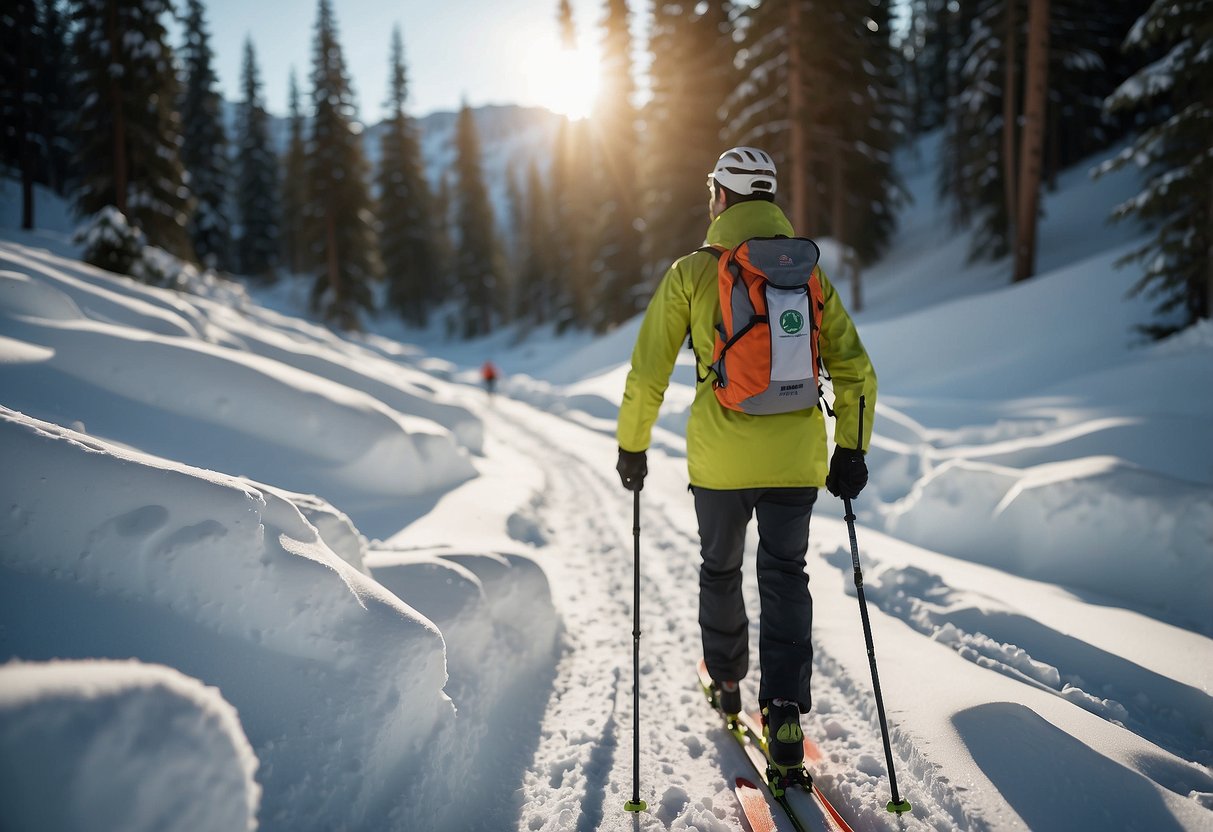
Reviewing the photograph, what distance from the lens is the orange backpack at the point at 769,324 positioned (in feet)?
8.13

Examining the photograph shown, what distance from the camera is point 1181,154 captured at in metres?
9.21

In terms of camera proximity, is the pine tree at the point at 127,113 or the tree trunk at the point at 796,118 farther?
the pine tree at the point at 127,113

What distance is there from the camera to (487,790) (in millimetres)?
2535

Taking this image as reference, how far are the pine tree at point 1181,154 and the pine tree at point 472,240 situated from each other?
39741 mm

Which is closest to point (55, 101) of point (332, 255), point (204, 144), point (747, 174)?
point (204, 144)

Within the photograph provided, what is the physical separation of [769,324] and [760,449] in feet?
1.81

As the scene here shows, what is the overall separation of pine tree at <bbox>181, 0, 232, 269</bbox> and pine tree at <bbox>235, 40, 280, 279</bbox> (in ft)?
11.3

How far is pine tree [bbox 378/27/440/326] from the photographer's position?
38.3 meters

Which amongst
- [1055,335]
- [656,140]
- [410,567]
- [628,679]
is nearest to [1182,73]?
[1055,335]

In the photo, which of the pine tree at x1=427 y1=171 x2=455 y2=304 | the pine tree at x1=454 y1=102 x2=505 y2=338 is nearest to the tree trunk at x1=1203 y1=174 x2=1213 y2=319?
the pine tree at x1=454 y1=102 x2=505 y2=338

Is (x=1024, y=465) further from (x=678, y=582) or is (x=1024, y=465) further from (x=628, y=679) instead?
(x=628, y=679)

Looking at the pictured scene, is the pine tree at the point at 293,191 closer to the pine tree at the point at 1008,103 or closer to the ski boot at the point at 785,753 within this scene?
the pine tree at the point at 1008,103

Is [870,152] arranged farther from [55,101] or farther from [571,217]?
[55,101]

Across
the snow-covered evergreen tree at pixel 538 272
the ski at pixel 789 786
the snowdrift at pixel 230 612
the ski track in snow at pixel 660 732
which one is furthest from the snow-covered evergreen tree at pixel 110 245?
the snow-covered evergreen tree at pixel 538 272
